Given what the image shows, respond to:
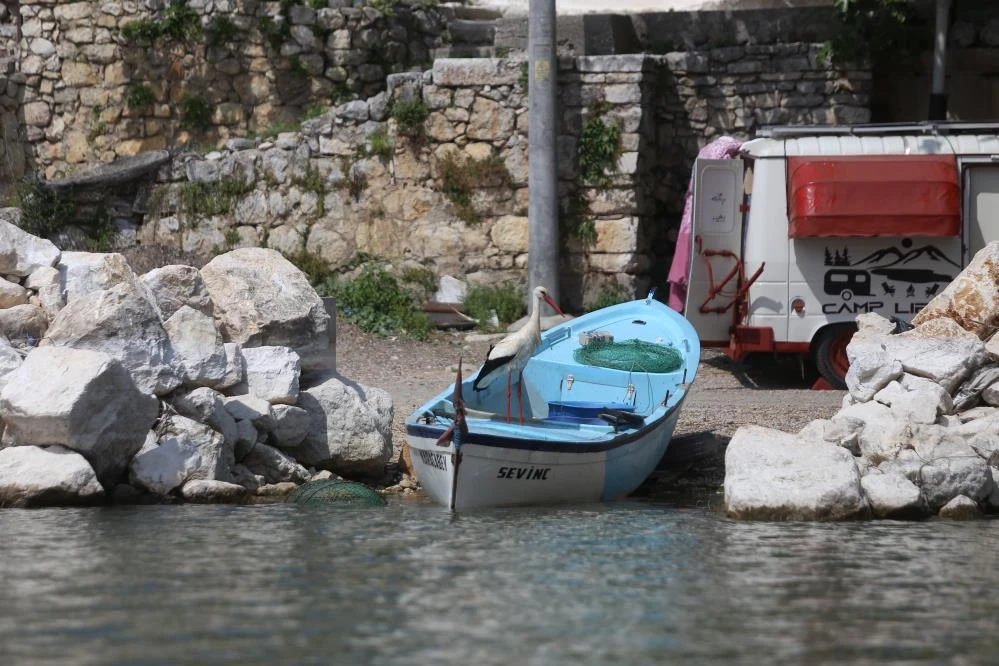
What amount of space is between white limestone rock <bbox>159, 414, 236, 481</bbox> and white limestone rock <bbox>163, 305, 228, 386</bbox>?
437mm

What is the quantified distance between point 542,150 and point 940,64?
14.0ft

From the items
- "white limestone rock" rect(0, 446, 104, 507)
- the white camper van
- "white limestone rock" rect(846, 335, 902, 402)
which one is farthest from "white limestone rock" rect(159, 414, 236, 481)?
the white camper van

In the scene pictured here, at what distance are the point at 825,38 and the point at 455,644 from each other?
37.1 feet

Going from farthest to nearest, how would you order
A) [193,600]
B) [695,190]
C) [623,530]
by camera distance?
[695,190], [623,530], [193,600]

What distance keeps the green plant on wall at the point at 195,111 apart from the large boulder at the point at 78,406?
7.76 metres

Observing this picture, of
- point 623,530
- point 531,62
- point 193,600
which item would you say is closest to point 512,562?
point 623,530

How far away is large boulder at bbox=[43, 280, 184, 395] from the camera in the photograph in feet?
31.1

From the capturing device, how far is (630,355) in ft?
36.4

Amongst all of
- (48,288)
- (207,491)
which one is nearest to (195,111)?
(48,288)

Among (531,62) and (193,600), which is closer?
(193,600)

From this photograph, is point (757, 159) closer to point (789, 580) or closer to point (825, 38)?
point (825, 38)

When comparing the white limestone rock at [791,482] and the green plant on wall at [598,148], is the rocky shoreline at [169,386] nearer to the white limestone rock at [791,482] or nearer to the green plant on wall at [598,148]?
the white limestone rock at [791,482]

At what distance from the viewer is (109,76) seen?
16.4 m

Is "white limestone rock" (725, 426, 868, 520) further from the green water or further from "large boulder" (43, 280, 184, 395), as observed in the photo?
"large boulder" (43, 280, 184, 395)
